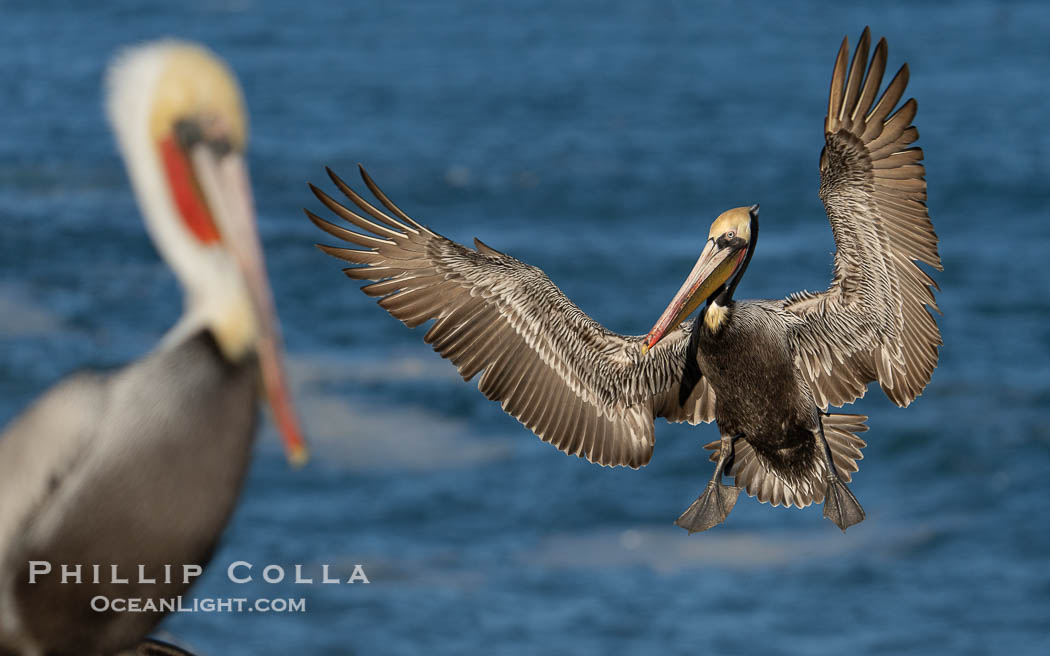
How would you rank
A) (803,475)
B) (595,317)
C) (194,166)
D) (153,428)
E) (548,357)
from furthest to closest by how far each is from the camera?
1. (595,317)
2. (548,357)
3. (803,475)
4. (153,428)
5. (194,166)

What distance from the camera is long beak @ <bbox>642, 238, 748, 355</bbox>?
5.35 m

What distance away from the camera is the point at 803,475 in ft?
21.3

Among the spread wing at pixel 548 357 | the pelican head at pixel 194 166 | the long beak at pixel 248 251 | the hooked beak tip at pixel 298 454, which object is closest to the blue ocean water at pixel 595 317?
the spread wing at pixel 548 357

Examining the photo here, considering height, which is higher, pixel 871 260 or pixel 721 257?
pixel 871 260

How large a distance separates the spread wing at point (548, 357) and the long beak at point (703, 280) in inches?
34.4

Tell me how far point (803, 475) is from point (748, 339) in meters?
0.82

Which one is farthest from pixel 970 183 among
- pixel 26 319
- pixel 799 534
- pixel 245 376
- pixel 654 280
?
pixel 245 376

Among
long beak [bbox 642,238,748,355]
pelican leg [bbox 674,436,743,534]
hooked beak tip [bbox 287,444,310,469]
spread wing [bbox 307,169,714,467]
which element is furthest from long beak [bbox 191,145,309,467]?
pelican leg [bbox 674,436,743,534]

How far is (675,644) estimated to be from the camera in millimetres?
36969

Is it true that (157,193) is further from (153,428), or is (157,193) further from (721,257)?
(721,257)

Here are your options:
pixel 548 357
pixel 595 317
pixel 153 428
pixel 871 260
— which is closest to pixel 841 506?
pixel 871 260

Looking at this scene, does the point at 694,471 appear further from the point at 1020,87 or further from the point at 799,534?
the point at 1020,87

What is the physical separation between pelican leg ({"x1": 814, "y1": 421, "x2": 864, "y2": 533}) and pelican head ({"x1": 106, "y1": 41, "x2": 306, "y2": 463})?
2.12 meters

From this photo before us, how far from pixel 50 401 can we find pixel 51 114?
59.4m
